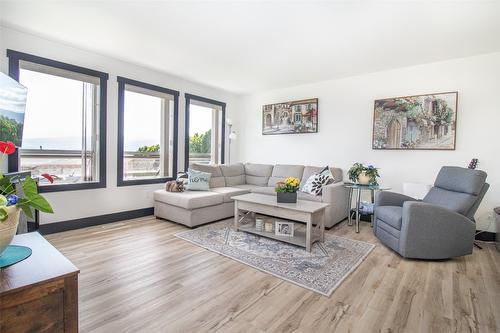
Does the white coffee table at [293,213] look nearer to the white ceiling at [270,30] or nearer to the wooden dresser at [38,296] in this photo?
the white ceiling at [270,30]

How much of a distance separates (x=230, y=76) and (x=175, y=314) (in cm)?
384

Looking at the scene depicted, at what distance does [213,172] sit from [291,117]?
6.28 ft

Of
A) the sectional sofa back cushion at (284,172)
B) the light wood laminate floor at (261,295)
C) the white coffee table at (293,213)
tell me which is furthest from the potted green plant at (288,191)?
the sectional sofa back cushion at (284,172)

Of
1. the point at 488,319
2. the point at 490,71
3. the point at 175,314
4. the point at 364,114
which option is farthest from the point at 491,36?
the point at 175,314

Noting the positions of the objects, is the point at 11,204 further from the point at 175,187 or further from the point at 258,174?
the point at 258,174

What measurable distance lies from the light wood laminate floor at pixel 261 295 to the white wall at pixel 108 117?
0.86 m

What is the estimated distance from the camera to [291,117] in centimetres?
520

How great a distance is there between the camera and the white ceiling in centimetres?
243

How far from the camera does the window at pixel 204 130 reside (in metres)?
5.07

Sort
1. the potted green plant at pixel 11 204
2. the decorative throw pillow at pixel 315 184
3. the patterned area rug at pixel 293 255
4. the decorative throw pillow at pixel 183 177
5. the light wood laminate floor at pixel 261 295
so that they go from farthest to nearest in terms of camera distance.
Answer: the decorative throw pillow at pixel 183 177, the decorative throw pillow at pixel 315 184, the patterned area rug at pixel 293 255, the light wood laminate floor at pixel 261 295, the potted green plant at pixel 11 204

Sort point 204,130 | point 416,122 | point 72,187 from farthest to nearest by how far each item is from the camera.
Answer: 1. point 204,130
2. point 416,122
3. point 72,187

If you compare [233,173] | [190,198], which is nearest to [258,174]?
[233,173]

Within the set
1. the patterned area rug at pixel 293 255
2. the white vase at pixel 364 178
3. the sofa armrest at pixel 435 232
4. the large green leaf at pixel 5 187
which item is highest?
the large green leaf at pixel 5 187

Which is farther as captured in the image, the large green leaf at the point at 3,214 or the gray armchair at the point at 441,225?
the gray armchair at the point at 441,225
